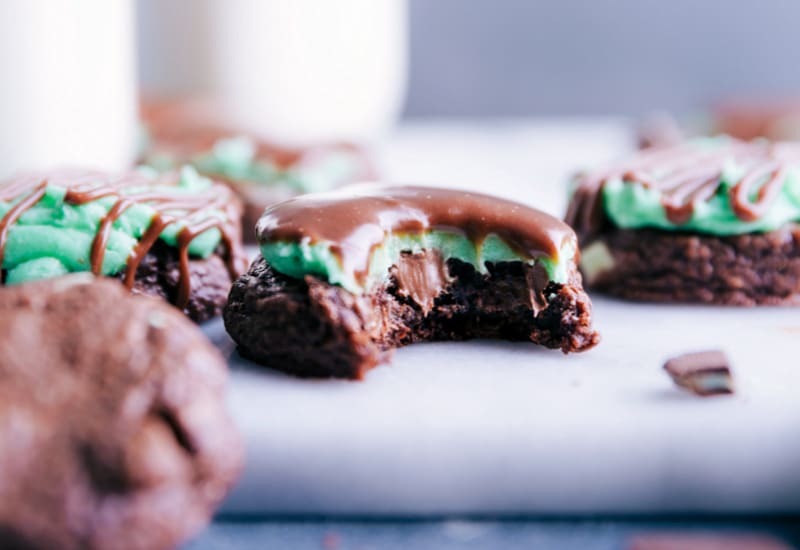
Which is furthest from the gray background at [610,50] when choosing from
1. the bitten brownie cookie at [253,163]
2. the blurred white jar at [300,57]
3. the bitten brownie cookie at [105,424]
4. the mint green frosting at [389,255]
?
the bitten brownie cookie at [105,424]

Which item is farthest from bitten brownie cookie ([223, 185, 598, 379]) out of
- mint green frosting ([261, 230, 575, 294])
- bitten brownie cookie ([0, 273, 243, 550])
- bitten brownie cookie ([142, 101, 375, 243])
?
bitten brownie cookie ([142, 101, 375, 243])

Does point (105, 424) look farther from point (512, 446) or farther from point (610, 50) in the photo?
point (610, 50)

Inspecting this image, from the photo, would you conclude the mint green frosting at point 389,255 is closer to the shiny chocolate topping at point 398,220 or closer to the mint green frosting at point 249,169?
the shiny chocolate topping at point 398,220

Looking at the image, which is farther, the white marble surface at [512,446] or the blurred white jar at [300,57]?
the blurred white jar at [300,57]

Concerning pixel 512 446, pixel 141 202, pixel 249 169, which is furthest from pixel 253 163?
pixel 512 446

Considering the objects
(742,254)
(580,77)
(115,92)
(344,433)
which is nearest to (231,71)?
(115,92)

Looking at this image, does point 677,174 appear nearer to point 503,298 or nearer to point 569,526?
point 503,298
